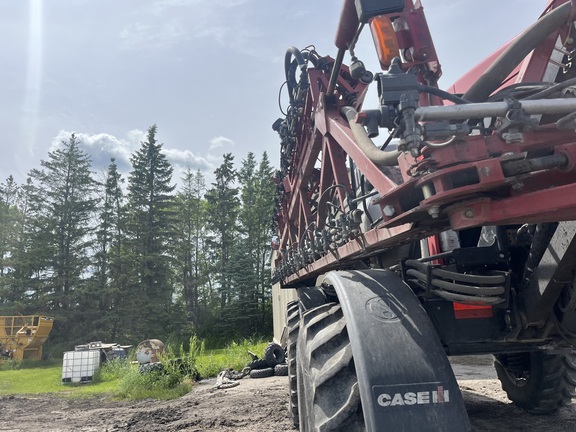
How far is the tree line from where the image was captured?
30828 millimetres

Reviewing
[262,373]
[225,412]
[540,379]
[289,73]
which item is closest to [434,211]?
[540,379]

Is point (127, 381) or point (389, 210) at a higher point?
point (389, 210)

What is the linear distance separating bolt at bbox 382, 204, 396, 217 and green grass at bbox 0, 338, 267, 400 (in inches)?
326

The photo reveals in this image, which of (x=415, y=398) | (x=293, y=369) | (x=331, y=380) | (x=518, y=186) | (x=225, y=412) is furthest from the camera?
(x=225, y=412)

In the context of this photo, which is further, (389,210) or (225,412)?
(225,412)

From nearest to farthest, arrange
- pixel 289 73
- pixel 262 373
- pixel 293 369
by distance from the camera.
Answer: pixel 293 369, pixel 289 73, pixel 262 373

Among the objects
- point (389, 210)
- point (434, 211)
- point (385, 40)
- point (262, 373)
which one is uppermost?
point (385, 40)

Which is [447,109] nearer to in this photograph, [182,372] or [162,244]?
[182,372]

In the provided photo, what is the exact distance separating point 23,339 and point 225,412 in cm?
2055

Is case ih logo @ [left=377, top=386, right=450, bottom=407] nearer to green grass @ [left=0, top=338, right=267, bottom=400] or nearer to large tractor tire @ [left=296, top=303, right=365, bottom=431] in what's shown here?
large tractor tire @ [left=296, top=303, right=365, bottom=431]

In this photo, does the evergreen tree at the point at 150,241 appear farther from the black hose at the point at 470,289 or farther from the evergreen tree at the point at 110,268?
the black hose at the point at 470,289

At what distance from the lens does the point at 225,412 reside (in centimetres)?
636

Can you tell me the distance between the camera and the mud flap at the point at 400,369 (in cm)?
197

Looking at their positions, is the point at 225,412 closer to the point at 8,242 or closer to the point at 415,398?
the point at 415,398
